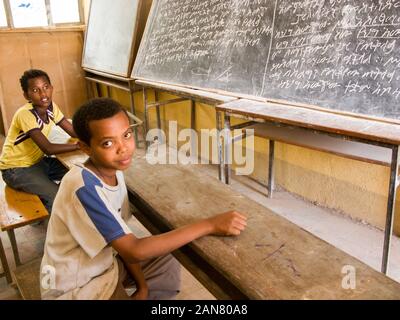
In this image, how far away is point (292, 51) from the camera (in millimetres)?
2350

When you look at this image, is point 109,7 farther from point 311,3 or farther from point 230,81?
point 311,3

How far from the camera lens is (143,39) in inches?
153

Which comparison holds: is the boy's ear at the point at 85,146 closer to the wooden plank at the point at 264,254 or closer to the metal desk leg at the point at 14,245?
the wooden plank at the point at 264,254

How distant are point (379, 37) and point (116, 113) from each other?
59.7 inches

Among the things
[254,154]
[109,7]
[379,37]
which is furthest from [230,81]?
[109,7]

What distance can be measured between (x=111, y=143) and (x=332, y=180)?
2.04m

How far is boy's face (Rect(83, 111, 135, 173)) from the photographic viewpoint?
119 centimetres

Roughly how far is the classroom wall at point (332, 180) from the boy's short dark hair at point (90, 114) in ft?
6.38

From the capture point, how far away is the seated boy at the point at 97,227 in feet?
3.59

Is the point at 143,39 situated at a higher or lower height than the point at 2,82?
higher

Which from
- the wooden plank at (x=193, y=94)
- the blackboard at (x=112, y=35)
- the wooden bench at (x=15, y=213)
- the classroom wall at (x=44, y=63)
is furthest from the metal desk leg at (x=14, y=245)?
the classroom wall at (x=44, y=63)

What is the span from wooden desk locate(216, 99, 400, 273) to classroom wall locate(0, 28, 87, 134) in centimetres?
368
